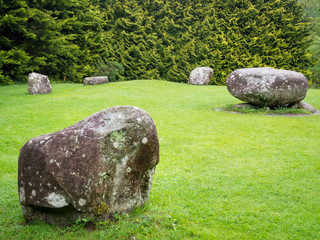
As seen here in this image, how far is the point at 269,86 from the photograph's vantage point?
11836mm

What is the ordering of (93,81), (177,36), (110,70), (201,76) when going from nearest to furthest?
1. (93,81)
2. (201,76)
3. (110,70)
4. (177,36)

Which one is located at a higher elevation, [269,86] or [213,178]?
[269,86]

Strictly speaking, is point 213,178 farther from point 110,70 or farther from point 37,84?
Result: point 110,70

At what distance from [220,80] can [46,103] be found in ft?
59.5

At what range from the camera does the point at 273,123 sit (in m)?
10.4

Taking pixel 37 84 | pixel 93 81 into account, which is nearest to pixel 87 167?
pixel 37 84

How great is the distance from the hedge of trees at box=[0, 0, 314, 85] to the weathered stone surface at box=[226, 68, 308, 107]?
15.0 metres

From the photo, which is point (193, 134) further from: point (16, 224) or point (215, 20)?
point (215, 20)

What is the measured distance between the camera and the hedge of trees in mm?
25812

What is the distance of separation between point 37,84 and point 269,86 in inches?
506

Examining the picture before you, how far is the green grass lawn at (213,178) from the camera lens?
3805 millimetres

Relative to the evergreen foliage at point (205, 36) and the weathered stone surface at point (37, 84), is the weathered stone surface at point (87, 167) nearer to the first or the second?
the weathered stone surface at point (37, 84)

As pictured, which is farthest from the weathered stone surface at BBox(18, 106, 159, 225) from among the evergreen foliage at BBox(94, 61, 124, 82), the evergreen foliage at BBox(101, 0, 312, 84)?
the evergreen foliage at BBox(101, 0, 312, 84)

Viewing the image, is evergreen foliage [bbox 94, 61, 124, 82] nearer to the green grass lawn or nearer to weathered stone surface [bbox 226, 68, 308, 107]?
the green grass lawn
